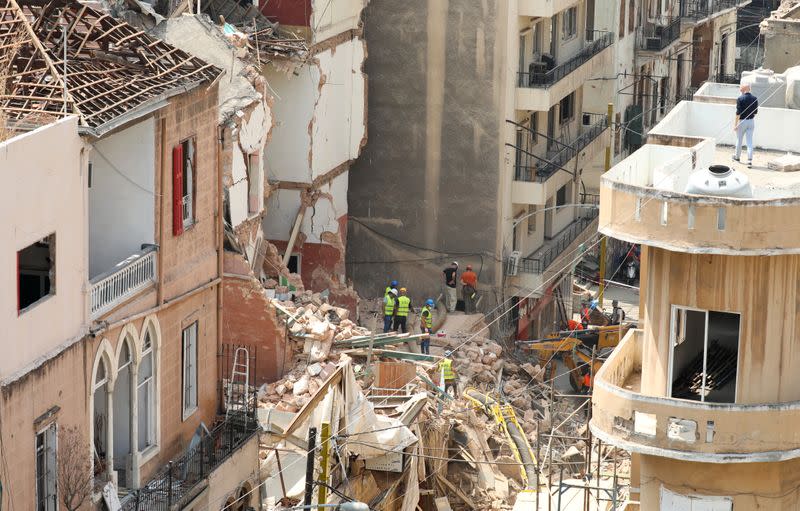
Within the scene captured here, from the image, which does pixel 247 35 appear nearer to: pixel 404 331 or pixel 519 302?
pixel 404 331

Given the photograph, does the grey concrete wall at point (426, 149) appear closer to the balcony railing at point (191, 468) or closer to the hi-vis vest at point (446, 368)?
the hi-vis vest at point (446, 368)

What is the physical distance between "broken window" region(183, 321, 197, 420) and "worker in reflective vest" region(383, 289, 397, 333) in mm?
14803

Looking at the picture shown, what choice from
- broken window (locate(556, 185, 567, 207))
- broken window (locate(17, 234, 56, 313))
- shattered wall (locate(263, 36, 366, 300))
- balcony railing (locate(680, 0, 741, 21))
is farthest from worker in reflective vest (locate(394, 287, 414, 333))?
balcony railing (locate(680, 0, 741, 21))

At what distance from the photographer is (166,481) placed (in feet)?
120

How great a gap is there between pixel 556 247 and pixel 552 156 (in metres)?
2.82

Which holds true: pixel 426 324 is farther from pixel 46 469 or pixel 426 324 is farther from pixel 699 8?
pixel 699 8

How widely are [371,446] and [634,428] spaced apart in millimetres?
13928

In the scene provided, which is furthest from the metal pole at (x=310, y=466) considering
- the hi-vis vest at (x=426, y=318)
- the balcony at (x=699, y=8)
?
the balcony at (x=699, y=8)

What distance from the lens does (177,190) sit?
37.2 meters

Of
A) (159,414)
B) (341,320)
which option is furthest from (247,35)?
(159,414)

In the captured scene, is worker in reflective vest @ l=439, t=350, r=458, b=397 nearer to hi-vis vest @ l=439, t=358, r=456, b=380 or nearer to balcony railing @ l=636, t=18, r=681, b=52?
hi-vis vest @ l=439, t=358, r=456, b=380

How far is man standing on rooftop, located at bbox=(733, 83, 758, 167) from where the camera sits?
1284 inches

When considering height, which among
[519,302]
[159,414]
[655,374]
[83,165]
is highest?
[83,165]

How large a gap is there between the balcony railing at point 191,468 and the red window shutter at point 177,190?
13.2ft
